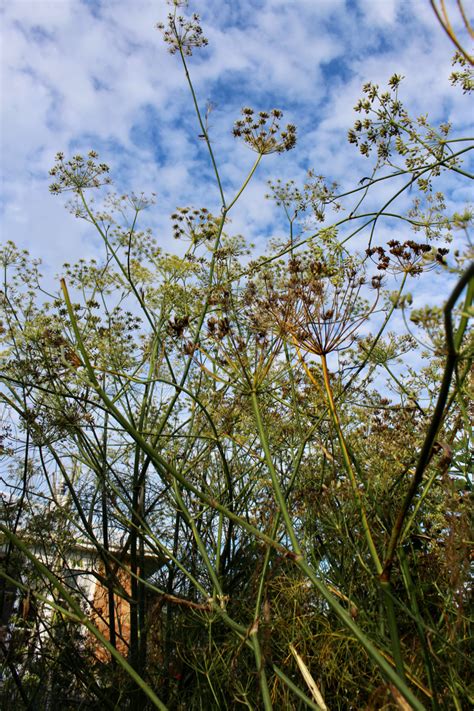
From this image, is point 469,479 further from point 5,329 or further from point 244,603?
point 5,329

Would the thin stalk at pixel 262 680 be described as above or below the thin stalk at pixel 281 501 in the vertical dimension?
below

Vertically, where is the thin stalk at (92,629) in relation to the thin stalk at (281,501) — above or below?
below

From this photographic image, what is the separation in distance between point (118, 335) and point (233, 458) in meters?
1.28

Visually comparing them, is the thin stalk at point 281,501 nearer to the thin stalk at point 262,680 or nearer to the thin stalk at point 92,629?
the thin stalk at point 262,680

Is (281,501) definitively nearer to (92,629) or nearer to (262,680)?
(262,680)

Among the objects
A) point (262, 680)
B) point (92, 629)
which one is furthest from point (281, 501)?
point (92, 629)

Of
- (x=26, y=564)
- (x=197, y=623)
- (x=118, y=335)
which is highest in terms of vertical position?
(x=118, y=335)

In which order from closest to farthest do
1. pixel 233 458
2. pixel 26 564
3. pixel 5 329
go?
pixel 233 458
pixel 26 564
pixel 5 329

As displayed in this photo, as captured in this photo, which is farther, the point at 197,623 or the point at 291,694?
the point at 197,623

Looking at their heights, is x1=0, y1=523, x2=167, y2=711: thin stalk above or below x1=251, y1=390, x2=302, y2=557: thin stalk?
below

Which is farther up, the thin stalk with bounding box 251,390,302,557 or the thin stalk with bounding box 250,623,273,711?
the thin stalk with bounding box 251,390,302,557

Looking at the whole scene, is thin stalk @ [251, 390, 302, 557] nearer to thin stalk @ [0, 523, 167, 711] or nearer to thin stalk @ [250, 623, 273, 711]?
thin stalk @ [250, 623, 273, 711]

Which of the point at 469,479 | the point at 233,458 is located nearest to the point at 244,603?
the point at 233,458

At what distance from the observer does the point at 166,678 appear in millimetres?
2982
